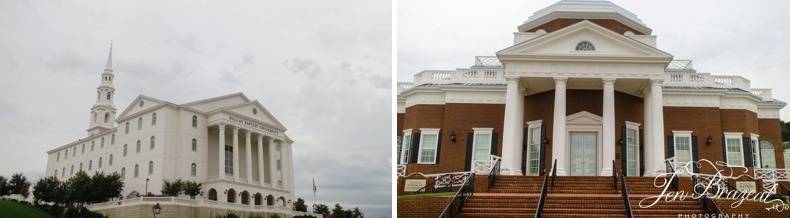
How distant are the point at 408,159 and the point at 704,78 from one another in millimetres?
5879

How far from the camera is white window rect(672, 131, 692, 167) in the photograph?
15.9 m

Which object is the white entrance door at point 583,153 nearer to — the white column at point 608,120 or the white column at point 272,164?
the white column at point 608,120

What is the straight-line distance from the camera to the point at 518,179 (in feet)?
44.0

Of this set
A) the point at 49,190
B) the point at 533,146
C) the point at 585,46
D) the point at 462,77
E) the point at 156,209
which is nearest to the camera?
the point at 49,190

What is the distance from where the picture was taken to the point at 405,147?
55.7 feet

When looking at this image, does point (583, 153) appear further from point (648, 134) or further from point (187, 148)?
point (187, 148)

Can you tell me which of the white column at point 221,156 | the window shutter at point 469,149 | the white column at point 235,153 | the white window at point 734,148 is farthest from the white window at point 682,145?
the white column at point 221,156

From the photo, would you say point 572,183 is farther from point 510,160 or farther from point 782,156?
point 782,156

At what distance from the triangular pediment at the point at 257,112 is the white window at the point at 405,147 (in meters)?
5.55

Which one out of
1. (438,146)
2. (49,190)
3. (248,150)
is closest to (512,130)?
(438,146)

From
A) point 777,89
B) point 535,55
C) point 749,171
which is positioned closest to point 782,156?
point 749,171

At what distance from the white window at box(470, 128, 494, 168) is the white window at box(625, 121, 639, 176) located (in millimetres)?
2540

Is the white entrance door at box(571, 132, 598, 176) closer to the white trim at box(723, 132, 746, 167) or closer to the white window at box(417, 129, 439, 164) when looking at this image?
the white trim at box(723, 132, 746, 167)

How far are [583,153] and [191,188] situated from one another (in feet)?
25.6
